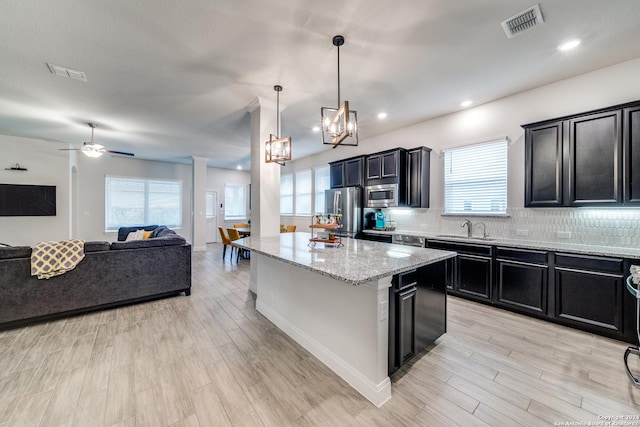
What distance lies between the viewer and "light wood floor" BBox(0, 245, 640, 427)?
163 centimetres

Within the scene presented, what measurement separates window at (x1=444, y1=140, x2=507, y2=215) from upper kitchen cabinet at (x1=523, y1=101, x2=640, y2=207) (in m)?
0.45

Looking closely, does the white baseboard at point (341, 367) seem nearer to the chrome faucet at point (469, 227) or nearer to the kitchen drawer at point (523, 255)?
the kitchen drawer at point (523, 255)

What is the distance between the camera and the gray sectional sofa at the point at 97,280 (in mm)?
2783

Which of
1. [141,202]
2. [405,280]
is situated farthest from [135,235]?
[405,280]

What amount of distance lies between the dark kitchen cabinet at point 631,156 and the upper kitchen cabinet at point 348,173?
3530 millimetres

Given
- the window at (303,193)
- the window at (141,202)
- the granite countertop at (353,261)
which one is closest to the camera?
the granite countertop at (353,261)

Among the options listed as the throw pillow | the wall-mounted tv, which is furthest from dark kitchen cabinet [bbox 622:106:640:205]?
the wall-mounted tv

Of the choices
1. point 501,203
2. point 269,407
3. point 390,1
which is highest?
point 390,1

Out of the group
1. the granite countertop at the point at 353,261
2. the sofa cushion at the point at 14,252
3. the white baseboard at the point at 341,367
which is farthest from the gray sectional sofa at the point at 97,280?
the white baseboard at the point at 341,367

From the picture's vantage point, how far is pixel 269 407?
169 cm

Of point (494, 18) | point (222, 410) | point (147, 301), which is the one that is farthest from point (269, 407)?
point (494, 18)

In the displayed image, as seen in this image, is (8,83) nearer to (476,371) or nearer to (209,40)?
(209,40)

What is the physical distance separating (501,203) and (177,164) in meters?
9.46

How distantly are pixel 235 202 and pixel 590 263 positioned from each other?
31.8 ft
